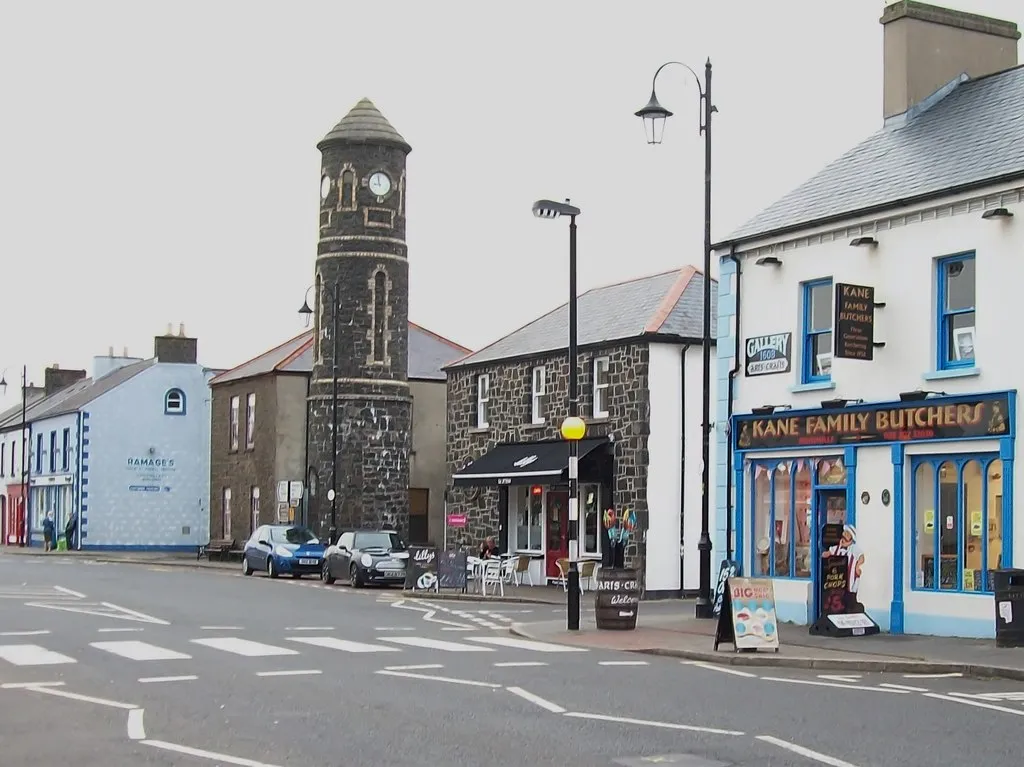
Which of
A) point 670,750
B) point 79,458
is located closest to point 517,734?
point 670,750

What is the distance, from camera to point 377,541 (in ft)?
123

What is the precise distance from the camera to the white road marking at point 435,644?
62.2ft

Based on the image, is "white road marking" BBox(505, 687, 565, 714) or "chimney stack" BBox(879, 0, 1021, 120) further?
"chimney stack" BBox(879, 0, 1021, 120)

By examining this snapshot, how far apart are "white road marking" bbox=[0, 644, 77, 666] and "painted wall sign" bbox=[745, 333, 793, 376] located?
1240cm

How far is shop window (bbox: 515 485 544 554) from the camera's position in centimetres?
3738

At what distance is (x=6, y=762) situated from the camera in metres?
10.2

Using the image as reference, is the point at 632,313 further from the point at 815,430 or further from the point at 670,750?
the point at 670,750

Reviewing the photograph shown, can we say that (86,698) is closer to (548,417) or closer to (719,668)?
(719,668)

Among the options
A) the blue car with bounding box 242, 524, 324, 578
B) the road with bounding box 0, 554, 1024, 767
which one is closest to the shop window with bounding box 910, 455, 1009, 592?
the road with bounding box 0, 554, 1024, 767

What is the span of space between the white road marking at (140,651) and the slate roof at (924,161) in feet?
39.6

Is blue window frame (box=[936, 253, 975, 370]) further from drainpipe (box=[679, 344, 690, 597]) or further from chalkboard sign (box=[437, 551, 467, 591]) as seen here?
chalkboard sign (box=[437, 551, 467, 591])

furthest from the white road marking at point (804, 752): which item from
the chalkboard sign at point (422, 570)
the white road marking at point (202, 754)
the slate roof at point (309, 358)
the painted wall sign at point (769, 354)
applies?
the slate roof at point (309, 358)

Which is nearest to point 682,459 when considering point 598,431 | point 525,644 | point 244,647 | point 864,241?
point 598,431

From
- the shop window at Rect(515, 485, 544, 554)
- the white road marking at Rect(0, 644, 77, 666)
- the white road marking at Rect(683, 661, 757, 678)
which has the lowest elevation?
the white road marking at Rect(683, 661, 757, 678)
